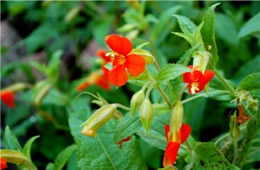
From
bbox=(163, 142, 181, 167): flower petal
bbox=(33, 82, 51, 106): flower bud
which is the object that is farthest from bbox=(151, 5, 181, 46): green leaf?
bbox=(163, 142, 181, 167): flower petal

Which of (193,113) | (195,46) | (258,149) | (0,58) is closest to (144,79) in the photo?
(195,46)

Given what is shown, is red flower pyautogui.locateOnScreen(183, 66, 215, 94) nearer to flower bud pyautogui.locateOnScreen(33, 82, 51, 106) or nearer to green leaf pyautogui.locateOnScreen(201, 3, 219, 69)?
green leaf pyautogui.locateOnScreen(201, 3, 219, 69)

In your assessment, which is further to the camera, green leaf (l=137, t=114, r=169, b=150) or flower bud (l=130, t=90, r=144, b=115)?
green leaf (l=137, t=114, r=169, b=150)

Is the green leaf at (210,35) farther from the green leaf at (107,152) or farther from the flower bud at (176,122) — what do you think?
the green leaf at (107,152)

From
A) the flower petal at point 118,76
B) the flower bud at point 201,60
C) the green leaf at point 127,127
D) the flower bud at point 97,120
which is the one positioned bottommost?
the green leaf at point 127,127

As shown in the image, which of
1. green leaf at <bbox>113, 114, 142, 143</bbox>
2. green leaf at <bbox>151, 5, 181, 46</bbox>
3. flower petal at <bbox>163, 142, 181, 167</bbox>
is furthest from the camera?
green leaf at <bbox>151, 5, 181, 46</bbox>

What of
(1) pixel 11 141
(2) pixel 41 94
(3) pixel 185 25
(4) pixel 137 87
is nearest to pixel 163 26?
(4) pixel 137 87

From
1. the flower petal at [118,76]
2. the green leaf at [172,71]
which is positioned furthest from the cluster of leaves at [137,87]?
the flower petal at [118,76]

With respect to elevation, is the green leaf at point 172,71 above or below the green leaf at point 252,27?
above

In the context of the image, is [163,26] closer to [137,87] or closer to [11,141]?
[137,87]
